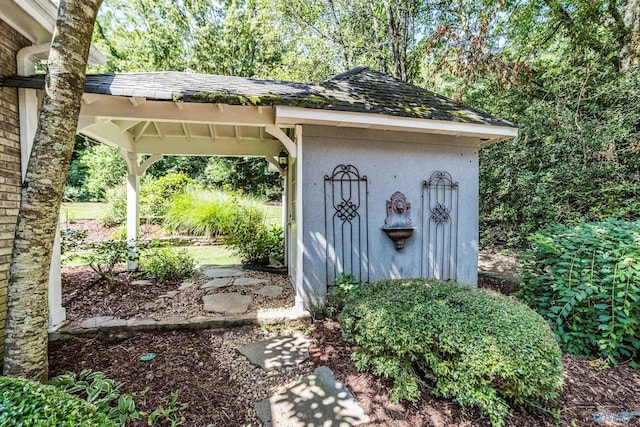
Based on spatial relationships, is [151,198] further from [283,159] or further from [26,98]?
[26,98]

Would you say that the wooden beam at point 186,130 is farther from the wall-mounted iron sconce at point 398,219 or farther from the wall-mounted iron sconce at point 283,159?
the wall-mounted iron sconce at point 398,219

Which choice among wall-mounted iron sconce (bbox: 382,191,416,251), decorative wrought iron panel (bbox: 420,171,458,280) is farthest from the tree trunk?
decorative wrought iron panel (bbox: 420,171,458,280)

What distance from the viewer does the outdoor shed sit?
3633mm

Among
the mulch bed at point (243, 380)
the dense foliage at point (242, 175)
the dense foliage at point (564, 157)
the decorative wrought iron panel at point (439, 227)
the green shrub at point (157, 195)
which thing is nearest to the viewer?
the mulch bed at point (243, 380)

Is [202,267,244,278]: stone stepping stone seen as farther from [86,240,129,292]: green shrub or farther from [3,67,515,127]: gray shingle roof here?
[3,67,515,127]: gray shingle roof

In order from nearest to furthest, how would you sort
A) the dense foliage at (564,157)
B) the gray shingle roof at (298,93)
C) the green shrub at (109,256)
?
the gray shingle roof at (298,93) → the green shrub at (109,256) → the dense foliage at (564,157)

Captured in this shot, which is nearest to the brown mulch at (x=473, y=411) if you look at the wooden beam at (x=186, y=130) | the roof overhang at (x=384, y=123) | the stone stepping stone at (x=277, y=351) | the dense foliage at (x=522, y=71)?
the stone stepping stone at (x=277, y=351)

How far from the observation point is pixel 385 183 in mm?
4289

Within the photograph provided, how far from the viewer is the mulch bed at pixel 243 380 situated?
2.30 metres

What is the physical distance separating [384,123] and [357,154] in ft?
1.84

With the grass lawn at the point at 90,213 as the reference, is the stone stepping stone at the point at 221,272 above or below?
below

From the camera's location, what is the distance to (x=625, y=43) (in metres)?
6.48

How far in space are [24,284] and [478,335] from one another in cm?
358

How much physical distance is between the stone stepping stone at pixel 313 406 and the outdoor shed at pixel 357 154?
1.40m
